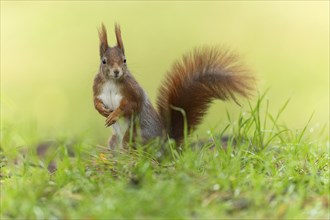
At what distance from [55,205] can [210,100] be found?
6.61 feet

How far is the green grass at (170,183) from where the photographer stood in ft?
10.8

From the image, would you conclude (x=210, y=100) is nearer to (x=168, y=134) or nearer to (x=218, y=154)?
(x=168, y=134)

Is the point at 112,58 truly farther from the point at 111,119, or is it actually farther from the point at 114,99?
the point at 111,119

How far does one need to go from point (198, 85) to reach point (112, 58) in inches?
23.6

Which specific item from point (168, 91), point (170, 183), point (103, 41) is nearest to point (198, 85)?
point (168, 91)

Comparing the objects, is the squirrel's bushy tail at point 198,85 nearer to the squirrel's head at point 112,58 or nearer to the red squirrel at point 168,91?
the red squirrel at point 168,91

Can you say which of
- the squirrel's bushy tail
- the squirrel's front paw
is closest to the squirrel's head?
the squirrel's front paw

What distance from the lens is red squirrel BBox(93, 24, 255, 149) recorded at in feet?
16.4

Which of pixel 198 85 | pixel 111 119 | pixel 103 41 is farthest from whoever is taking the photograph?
pixel 198 85

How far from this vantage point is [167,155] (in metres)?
4.76

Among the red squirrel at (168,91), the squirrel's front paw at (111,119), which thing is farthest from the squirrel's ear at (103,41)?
the squirrel's front paw at (111,119)

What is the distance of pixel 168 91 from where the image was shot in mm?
5277

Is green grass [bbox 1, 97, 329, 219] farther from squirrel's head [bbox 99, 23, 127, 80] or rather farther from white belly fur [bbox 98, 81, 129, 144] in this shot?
squirrel's head [bbox 99, 23, 127, 80]

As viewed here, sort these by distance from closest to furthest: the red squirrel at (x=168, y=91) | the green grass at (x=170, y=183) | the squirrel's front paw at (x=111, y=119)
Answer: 1. the green grass at (x=170, y=183)
2. the squirrel's front paw at (x=111, y=119)
3. the red squirrel at (x=168, y=91)
